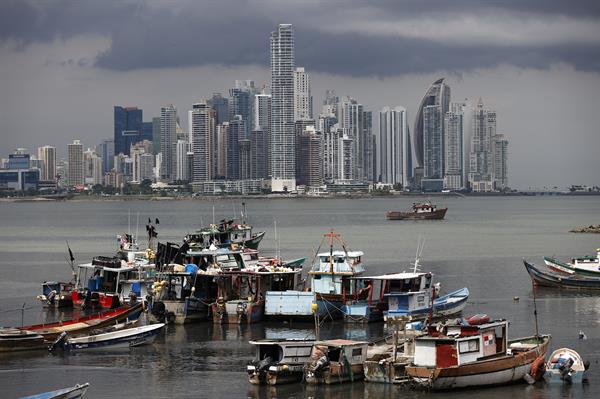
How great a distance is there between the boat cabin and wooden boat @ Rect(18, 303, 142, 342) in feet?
44.2

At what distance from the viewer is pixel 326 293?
137 feet

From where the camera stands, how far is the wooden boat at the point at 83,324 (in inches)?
1436

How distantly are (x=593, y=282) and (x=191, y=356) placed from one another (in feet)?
81.0

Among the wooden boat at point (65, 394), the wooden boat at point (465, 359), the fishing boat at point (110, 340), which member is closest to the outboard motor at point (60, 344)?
the fishing boat at point (110, 340)

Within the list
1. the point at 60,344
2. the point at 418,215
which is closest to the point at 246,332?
the point at 60,344

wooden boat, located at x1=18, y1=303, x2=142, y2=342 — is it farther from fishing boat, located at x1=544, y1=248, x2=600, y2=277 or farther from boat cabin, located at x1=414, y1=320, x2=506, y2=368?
fishing boat, located at x1=544, y1=248, x2=600, y2=277

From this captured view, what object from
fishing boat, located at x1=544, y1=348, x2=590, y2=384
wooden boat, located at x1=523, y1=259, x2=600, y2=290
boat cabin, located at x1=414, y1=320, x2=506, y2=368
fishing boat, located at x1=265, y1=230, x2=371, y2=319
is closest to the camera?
boat cabin, located at x1=414, y1=320, x2=506, y2=368

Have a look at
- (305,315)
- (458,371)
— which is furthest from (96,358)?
(458,371)

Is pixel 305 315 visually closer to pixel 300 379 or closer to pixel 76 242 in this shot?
pixel 300 379

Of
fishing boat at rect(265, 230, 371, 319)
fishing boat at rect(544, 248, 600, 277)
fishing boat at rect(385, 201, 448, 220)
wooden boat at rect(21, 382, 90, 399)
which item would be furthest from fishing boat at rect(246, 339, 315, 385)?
fishing boat at rect(385, 201, 448, 220)

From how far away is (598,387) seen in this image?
98.8 ft

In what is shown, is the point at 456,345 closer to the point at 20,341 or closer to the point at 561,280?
the point at 20,341

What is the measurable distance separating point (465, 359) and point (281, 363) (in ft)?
16.6

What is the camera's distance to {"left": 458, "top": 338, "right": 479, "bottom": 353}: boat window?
28453mm
